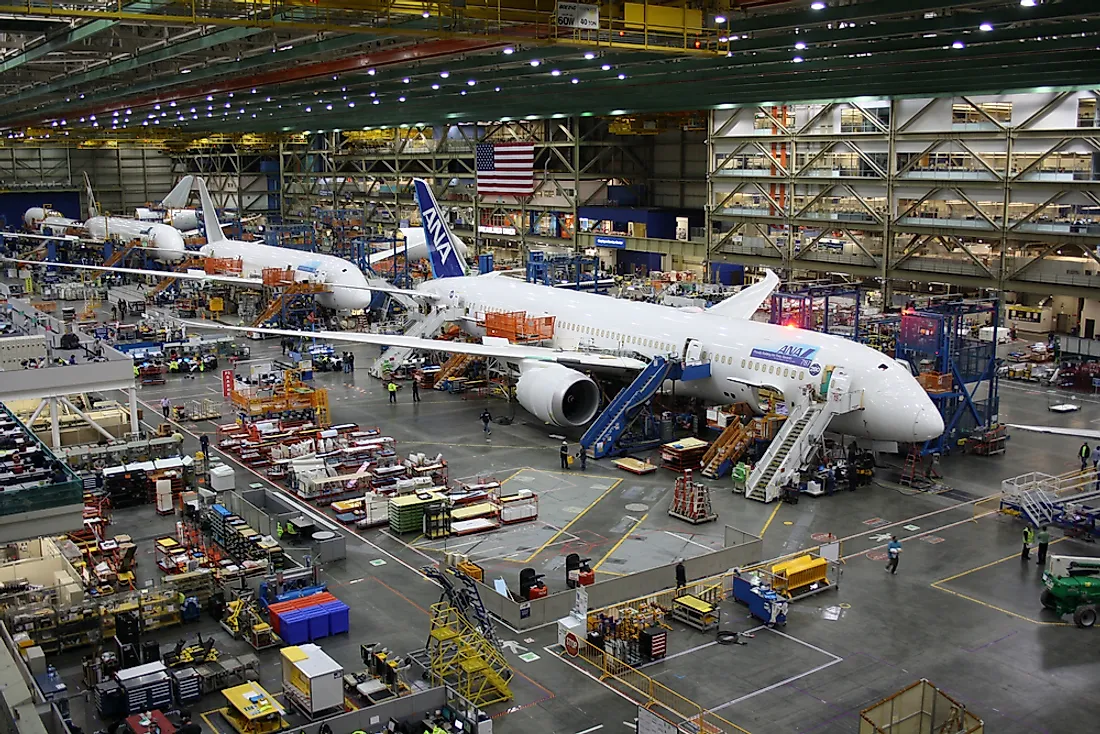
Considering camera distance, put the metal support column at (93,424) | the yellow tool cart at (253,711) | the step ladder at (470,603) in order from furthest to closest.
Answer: the metal support column at (93,424) < the step ladder at (470,603) < the yellow tool cart at (253,711)

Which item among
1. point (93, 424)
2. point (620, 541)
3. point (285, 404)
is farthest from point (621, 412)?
point (93, 424)

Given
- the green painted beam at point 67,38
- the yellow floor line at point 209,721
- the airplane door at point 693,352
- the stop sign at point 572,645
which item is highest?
the green painted beam at point 67,38

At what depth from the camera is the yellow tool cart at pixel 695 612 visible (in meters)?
26.1

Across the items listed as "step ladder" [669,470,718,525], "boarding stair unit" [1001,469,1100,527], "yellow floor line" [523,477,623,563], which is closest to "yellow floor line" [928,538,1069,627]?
"boarding stair unit" [1001,469,1100,527]

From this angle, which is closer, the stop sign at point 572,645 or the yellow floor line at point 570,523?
the stop sign at point 572,645

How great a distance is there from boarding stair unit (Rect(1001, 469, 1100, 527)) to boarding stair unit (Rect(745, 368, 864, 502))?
5.76 m

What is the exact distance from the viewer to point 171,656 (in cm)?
2411

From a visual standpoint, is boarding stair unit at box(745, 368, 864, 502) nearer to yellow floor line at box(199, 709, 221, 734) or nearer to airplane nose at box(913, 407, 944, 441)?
airplane nose at box(913, 407, 944, 441)

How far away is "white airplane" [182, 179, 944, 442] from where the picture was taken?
119 feet

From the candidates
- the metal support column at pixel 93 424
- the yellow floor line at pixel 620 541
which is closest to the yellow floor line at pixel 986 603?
the yellow floor line at pixel 620 541

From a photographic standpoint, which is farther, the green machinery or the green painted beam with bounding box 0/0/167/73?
the green painted beam with bounding box 0/0/167/73

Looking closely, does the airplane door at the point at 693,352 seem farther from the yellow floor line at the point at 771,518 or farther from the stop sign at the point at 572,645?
the stop sign at the point at 572,645

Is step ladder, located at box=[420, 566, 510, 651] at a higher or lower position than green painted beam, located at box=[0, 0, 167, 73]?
lower

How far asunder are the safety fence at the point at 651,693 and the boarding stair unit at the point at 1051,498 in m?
16.3
